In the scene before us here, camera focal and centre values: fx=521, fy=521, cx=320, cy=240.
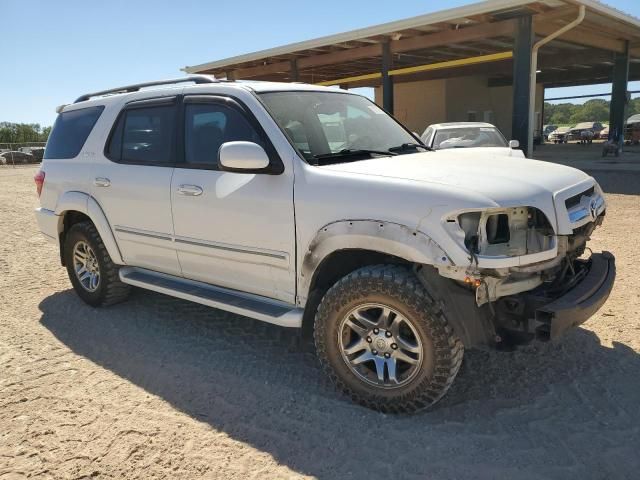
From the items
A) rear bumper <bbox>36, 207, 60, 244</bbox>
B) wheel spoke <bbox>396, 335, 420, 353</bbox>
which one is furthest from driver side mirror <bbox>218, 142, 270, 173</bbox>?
rear bumper <bbox>36, 207, 60, 244</bbox>

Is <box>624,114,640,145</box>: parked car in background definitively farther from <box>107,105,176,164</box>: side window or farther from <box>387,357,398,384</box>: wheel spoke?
<box>387,357,398,384</box>: wheel spoke

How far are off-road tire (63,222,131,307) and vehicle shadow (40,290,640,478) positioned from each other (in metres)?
0.48

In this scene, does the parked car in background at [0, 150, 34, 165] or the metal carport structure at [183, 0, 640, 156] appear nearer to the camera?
the metal carport structure at [183, 0, 640, 156]

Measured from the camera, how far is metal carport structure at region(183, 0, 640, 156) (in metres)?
13.3

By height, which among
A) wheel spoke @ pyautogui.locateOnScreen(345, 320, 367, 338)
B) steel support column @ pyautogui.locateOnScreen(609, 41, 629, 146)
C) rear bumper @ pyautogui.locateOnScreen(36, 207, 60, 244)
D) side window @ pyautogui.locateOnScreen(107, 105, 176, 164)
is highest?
steel support column @ pyautogui.locateOnScreen(609, 41, 629, 146)

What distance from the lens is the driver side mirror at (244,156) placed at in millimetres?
3270

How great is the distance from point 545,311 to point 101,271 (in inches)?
152

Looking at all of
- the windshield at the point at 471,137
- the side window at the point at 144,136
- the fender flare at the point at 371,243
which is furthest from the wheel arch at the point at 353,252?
the windshield at the point at 471,137

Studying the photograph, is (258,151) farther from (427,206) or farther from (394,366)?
(394,366)

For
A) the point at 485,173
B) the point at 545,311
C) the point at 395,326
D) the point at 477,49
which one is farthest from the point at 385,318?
the point at 477,49

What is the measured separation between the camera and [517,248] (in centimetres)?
281

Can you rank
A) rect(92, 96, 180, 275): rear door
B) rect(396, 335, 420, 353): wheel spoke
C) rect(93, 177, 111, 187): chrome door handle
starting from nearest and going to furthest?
rect(396, 335, 420, 353): wheel spoke
rect(92, 96, 180, 275): rear door
rect(93, 177, 111, 187): chrome door handle

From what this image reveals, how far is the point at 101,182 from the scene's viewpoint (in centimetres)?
458

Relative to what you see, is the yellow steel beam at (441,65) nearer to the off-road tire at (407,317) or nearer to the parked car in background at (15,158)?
the off-road tire at (407,317)
